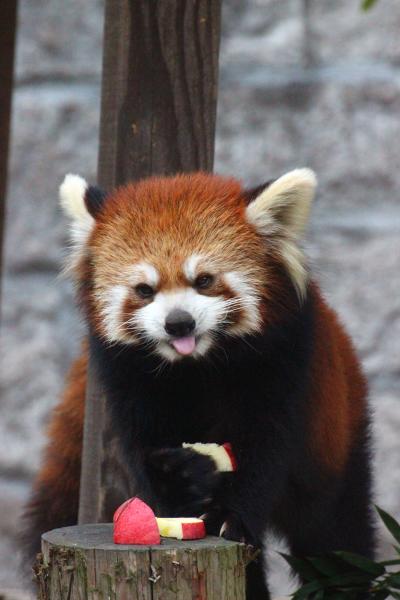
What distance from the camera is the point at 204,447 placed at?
10.6 ft

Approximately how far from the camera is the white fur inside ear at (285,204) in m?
3.24

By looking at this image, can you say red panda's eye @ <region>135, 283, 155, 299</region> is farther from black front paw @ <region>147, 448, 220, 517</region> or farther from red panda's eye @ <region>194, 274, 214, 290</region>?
black front paw @ <region>147, 448, 220, 517</region>

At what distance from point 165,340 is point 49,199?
88.0 inches

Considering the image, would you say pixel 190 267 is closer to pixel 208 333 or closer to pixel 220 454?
pixel 208 333

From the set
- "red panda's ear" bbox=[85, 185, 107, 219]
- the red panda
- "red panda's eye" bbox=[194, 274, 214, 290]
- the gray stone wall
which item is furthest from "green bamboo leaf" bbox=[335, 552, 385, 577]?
the gray stone wall

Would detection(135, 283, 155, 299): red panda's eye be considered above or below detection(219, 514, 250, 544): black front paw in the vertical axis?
above

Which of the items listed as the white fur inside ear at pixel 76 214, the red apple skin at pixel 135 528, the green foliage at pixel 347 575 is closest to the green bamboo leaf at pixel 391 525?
the green foliage at pixel 347 575

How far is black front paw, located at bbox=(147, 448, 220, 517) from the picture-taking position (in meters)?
3.14

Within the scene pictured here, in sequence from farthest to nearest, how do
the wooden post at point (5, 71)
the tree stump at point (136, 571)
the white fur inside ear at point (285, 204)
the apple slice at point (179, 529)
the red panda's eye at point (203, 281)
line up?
the wooden post at point (5, 71), the white fur inside ear at point (285, 204), the red panda's eye at point (203, 281), the apple slice at point (179, 529), the tree stump at point (136, 571)

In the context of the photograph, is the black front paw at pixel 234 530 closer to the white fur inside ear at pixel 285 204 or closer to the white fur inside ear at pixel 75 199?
the white fur inside ear at pixel 285 204

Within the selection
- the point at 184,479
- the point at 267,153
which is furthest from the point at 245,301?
the point at 267,153

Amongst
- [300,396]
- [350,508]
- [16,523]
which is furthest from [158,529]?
[16,523]

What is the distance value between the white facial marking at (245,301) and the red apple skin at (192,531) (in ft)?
1.84

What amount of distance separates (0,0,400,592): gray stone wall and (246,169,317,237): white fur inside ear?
57.3 inches
